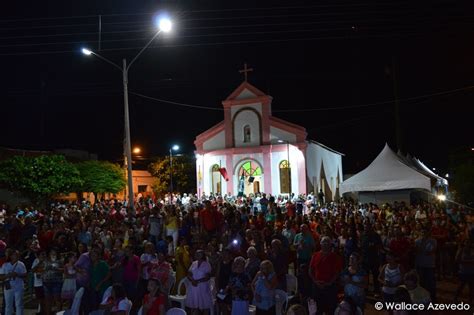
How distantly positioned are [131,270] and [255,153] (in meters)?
25.6

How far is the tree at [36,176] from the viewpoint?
27.8m

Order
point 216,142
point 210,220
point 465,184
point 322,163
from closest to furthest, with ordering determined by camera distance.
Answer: point 210,220
point 465,184
point 216,142
point 322,163

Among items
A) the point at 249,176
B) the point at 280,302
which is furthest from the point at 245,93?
the point at 280,302

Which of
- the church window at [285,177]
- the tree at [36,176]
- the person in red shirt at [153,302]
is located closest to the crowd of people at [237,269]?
the person in red shirt at [153,302]

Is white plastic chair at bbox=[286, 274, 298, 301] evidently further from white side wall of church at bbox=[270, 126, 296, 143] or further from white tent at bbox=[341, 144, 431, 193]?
white side wall of church at bbox=[270, 126, 296, 143]

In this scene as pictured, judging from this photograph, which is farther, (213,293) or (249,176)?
(249,176)

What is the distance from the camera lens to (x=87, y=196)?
40.5 m

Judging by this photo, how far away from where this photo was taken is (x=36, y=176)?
28484 mm

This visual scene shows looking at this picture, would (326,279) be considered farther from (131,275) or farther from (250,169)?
(250,169)

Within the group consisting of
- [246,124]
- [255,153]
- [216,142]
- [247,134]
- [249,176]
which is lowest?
[249,176]

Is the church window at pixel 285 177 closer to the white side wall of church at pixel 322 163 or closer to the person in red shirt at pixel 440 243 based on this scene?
the white side wall of church at pixel 322 163

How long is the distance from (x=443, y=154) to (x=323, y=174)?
30.4 meters

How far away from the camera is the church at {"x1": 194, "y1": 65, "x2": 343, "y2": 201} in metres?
32.9

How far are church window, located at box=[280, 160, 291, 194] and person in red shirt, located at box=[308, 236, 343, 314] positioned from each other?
2518 centimetres
